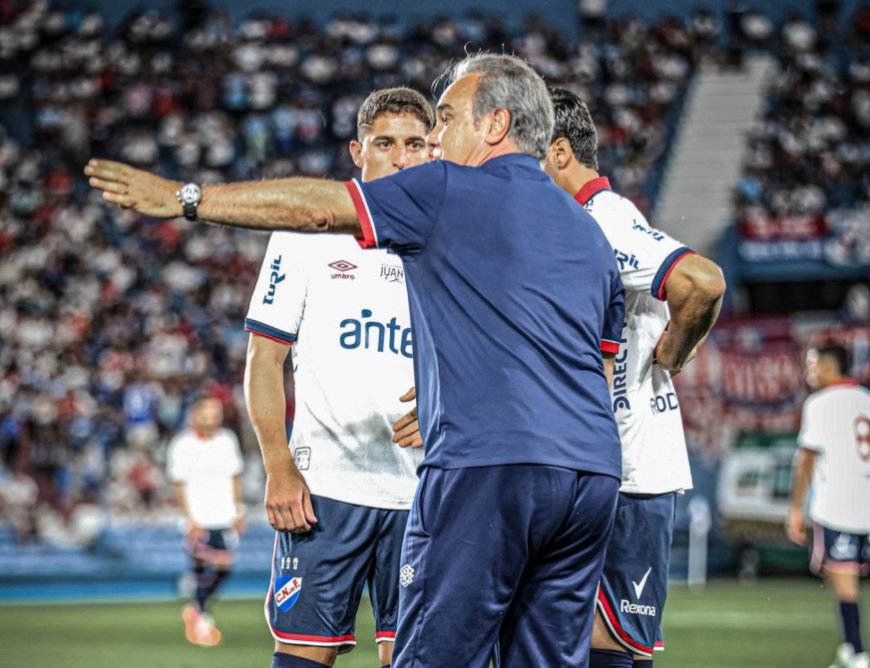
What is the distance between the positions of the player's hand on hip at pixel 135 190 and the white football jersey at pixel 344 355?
1.44 metres

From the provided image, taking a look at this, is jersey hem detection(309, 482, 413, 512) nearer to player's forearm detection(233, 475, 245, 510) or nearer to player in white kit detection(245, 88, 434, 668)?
player in white kit detection(245, 88, 434, 668)

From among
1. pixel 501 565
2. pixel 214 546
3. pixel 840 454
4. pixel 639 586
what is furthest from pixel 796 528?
pixel 501 565

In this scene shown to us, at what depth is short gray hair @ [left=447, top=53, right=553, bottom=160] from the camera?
4.00 m

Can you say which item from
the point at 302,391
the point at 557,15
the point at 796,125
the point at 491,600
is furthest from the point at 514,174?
the point at 557,15

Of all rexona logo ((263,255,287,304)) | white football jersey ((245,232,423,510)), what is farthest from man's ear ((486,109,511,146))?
rexona logo ((263,255,287,304))

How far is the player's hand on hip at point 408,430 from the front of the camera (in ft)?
15.7

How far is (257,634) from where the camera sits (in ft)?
46.8

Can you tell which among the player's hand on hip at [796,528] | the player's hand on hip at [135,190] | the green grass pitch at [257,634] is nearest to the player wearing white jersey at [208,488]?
the green grass pitch at [257,634]

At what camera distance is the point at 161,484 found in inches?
801

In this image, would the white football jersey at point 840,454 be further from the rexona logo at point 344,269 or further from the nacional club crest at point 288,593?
the nacional club crest at point 288,593

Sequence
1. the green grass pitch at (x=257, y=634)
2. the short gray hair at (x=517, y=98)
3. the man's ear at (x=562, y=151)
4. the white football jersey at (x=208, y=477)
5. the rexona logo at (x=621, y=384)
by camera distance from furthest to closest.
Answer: the white football jersey at (x=208, y=477)
the green grass pitch at (x=257, y=634)
the rexona logo at (x=621, y=384)
the man's ear at (x=562, y=151)
the short gray hair at (x=517, y=98)

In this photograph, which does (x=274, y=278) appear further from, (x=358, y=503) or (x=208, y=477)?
(x=208, y=477)

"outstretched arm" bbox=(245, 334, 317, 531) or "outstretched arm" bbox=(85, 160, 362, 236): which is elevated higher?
"outstretched arm" bbox=(85, 160, 362, 236)

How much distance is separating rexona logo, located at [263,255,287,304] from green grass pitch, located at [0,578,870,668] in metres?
6.31
